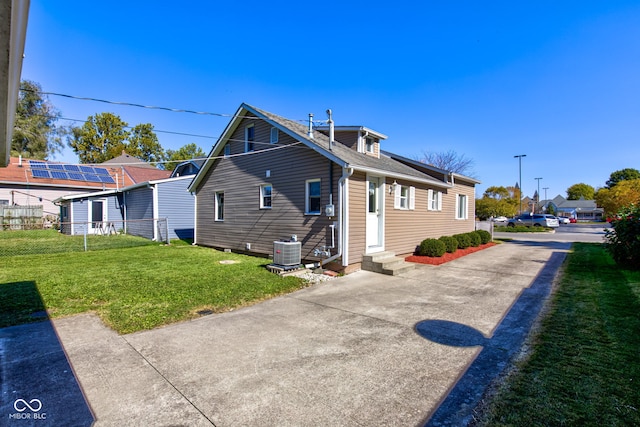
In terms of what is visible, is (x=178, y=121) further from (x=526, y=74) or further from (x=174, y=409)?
(x=526, y=74)

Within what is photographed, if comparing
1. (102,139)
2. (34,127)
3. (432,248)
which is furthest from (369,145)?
(102,139)

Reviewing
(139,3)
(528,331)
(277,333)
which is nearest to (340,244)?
(277,333)

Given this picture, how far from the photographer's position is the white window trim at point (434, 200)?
12753 mm

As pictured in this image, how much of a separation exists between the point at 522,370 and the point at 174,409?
11.4ft

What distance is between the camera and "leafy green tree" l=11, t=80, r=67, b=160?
3008 cm

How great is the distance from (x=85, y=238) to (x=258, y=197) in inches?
266

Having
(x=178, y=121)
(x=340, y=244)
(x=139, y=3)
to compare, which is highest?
(x=139, y=3)

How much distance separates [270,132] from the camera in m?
10.7

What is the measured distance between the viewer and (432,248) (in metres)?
10.6

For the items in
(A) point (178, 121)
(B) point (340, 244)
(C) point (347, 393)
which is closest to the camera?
(C) point (347, 393)

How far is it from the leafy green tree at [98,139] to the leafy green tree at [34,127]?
24.0 ft

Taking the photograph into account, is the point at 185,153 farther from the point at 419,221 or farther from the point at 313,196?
the point at 419,221

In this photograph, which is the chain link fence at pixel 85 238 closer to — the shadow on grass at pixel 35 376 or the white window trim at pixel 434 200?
the shadow on grass at pixel 35 376

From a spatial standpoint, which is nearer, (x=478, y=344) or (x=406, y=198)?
(x=478, y=344)
